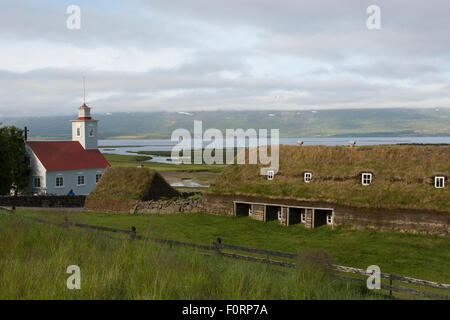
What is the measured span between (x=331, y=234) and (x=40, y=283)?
2265 cm

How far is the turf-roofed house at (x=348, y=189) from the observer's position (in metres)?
25.9

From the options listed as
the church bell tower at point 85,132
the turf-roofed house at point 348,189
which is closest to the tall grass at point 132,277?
the turf-roofed house at point 348,189

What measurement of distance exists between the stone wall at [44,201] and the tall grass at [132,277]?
117ft

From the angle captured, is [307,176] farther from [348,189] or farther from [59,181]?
[59,181]

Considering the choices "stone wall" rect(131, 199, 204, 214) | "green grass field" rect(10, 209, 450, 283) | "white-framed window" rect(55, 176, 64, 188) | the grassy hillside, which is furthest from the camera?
"white-framed window" rect(55, 176, 64, 188)

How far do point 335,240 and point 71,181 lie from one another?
122 ft

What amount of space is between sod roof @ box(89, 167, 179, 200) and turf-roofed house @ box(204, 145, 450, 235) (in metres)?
8.37

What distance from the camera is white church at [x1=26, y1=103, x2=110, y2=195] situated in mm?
49312

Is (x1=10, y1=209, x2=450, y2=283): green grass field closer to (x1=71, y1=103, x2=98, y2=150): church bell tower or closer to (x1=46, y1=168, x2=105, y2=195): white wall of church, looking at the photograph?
(x1=46, y1=168, x2=105, y2=195): white wall of church

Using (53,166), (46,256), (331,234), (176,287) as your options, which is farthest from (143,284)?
(53,166)

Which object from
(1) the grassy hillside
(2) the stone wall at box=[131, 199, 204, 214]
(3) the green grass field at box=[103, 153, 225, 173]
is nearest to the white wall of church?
(2) the stone wall at box=[131, 199, 204, 214]

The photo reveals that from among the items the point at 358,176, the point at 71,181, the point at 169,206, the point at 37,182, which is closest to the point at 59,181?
the point at 71,181

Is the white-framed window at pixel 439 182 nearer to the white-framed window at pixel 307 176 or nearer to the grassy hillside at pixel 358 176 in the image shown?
the grassy hillside at pixel 358 176
